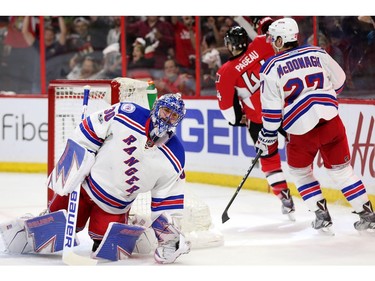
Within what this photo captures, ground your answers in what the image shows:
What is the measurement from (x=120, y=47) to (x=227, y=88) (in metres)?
2.90

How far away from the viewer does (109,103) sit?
554cm

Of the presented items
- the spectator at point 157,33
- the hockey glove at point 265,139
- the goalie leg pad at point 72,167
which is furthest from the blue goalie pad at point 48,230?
the spectator at point 157,33

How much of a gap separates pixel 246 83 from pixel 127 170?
1.81 m

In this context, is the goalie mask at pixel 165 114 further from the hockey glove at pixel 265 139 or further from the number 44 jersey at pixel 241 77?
the number 44 jersey at pixel 241 77

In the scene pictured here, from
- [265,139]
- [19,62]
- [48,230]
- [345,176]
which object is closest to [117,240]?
[48,230]

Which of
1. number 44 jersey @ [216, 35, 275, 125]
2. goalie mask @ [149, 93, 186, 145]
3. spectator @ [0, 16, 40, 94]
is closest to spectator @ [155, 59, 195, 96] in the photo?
spectator @ [0, 16, 40, 94]

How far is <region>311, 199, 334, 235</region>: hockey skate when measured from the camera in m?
5.66

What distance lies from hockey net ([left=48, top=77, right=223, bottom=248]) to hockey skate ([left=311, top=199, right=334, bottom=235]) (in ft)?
2.09

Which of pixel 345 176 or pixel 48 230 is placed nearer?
pixel 48 230

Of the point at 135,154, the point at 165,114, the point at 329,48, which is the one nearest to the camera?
the point at 165,114

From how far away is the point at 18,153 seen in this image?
28.9ft

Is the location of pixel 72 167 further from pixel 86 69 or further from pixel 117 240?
pixel 86 69

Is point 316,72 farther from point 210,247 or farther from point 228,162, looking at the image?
point 228,162

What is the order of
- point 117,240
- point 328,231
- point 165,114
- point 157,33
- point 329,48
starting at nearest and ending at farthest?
point 165,114 < point 117,240 < point 328,231 < point 329,48 < point 157,33
